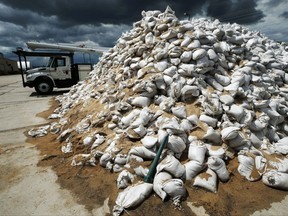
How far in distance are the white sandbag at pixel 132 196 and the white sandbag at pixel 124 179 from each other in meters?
0.11

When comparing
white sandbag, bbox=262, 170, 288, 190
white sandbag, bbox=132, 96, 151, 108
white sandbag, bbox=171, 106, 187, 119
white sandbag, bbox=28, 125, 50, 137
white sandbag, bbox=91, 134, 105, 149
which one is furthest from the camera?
white sandbag, bbox=28, 125, 50, 137

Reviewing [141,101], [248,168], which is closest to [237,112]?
[248,168]

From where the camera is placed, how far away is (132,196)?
251cm

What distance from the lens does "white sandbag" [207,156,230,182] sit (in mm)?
2771

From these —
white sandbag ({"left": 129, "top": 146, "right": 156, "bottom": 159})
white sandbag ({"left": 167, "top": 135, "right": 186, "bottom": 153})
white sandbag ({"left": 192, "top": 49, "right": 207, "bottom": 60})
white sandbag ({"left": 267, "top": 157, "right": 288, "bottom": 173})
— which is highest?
white sandbag ({"left": 192, "top": 49, "right": 207, "bottom": 60})

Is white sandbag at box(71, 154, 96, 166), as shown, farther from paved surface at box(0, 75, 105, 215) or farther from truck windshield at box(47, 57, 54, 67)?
truck windshield at box(47, 57, 54, 67)

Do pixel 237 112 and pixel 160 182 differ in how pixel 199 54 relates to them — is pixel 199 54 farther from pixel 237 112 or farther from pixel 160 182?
pixel 160 182

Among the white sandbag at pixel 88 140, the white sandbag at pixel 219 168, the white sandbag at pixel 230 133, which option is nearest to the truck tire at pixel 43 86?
the white sandbag at pixel 88 140

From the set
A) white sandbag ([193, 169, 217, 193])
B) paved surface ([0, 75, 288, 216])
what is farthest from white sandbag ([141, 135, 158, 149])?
paved surface ([0, 75, 288, 216])

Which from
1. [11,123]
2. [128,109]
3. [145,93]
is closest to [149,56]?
[145,93]

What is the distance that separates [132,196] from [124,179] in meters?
0.33

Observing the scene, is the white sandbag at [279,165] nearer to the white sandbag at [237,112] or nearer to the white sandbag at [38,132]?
the white sandbag at [237,112]

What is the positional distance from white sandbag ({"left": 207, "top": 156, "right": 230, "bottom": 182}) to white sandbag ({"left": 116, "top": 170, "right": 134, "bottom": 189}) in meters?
1.05

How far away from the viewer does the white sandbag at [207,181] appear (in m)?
2.62
